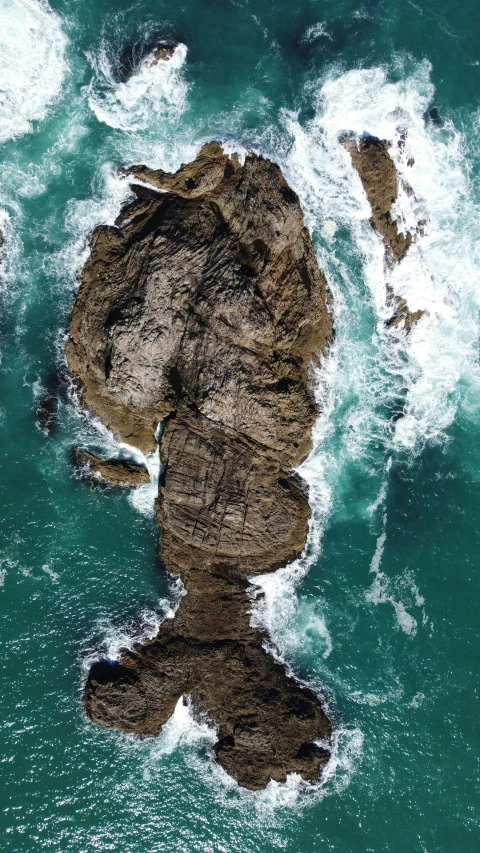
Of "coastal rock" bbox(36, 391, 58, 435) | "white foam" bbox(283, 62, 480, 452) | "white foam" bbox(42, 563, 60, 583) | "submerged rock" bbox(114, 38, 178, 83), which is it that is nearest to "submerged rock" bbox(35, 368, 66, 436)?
"coastal rock" bbox(36, 391, 58, 435)

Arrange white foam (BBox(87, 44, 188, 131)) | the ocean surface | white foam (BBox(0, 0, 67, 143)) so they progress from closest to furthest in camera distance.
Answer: white foam (BBox(0, 0, 67, 143))
white foam (BBox(87, 44, 188, 131))
the ocean surface

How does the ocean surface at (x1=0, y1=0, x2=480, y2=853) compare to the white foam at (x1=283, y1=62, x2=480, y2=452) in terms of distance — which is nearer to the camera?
the ocean surface at (x1=0, y1=0, x2=480, y2=853)

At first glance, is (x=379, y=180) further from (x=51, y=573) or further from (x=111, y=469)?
(x=51, y=573)

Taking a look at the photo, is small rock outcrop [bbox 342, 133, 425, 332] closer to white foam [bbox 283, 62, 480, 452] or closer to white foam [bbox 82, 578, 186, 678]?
white foam [bbox 283, 62, 480, 452]

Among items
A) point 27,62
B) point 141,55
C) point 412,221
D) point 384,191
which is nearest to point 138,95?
point 141,55

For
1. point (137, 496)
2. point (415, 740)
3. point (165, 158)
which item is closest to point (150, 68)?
point (165, 158)

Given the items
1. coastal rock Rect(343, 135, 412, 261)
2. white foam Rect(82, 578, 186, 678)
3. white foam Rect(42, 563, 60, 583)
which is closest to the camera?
coastal rock Rect(343, 135, 412, 261)

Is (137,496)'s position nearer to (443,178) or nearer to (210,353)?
(210,353)
